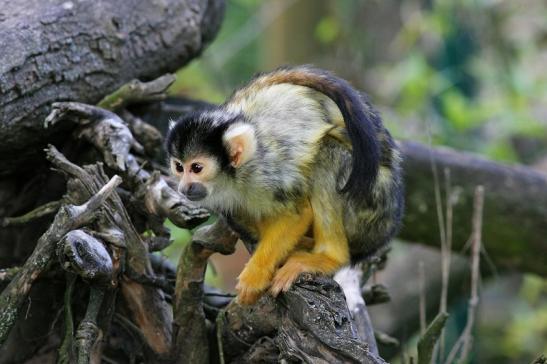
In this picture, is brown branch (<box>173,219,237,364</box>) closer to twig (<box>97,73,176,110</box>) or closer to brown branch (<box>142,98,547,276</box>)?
twig (<box>97,73,176,110</box>)

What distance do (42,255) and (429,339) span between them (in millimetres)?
1439

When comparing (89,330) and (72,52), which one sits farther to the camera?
(72,52)

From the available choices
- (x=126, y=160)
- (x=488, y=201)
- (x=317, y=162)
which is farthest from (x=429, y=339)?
(x=488, y=201)

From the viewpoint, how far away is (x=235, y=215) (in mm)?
3102

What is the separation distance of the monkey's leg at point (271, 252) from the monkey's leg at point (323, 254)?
0.04 m

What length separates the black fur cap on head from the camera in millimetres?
3006

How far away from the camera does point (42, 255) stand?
274 cm

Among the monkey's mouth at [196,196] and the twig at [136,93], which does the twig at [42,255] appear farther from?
the twig at [136,93]

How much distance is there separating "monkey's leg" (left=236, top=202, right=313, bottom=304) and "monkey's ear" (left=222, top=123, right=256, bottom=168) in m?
0.27

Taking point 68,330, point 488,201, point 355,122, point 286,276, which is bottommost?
point 488,201

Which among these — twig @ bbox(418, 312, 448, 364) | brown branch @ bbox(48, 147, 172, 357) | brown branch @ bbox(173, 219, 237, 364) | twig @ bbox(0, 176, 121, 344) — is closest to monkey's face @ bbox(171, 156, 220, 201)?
brown branch @ bbox(173, 219, 237, 364)

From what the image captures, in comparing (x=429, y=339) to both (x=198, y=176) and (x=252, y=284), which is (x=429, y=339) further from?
(x=198, y=176)

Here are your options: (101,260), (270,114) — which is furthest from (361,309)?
(101,260)

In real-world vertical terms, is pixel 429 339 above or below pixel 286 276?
below
